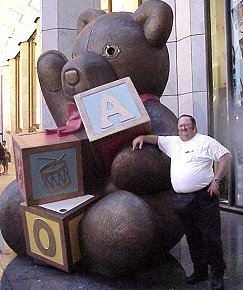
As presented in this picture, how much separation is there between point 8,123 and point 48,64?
83.8 ft

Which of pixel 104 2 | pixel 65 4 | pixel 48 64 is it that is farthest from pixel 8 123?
pixel 48 64

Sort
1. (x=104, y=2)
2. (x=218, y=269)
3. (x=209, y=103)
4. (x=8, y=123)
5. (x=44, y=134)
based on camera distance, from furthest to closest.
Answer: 1. (x=8, y=123)
2. (x=104, y=2)
3. (x=209, y=103)
4. (x=44, y=134)
5. (x=218, y=269)

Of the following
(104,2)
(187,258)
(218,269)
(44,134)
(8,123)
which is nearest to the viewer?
(218,269)


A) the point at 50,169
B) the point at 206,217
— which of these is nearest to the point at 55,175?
the point at 50,169

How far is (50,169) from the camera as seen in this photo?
3.61 m

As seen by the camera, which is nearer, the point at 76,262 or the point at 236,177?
the point at 76,262

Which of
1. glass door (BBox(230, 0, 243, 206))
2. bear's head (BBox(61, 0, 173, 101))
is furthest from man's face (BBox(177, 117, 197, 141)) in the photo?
glass door (BBox(230, 0, 243, 206))

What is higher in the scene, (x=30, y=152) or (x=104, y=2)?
(x=104, y=2)

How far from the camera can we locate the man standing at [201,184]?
3.18m

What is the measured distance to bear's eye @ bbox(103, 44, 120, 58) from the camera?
12.8 ft

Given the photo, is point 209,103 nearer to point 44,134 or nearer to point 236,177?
point 236,177

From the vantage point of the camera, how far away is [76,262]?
3605 millimetres

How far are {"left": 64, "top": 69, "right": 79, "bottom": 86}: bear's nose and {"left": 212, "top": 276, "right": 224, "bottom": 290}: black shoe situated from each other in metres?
1.91

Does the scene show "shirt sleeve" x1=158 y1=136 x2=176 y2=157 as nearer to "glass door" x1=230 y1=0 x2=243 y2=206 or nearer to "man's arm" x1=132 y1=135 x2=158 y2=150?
"man's arm" x1=132 y1=135 x2=158 y2=150
